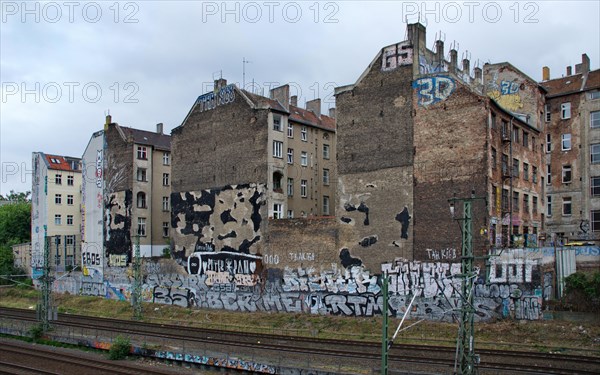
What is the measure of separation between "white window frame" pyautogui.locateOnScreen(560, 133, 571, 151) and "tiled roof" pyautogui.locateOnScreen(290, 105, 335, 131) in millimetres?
21672

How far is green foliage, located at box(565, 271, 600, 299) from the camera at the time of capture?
34250 millimetres

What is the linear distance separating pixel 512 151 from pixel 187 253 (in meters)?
28.1

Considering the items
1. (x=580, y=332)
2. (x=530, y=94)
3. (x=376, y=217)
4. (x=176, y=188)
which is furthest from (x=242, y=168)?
(x=580, y=332)

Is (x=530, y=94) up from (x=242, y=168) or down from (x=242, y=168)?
up

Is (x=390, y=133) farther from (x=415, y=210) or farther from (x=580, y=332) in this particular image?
(x=580, y=332)

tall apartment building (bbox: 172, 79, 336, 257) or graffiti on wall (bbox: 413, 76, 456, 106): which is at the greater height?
graffiti on wall (bbox: 413, 76, 456, 106)

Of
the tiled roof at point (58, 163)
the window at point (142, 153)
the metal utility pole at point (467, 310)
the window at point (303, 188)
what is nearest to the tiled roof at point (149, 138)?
the window at point (142, 153)

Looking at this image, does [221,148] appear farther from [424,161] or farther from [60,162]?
[60,162]

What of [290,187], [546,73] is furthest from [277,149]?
[546,73]

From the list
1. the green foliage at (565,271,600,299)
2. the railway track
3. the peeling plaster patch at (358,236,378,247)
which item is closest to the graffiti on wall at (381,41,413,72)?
the peeling plaster patch at (358,236,378,247)

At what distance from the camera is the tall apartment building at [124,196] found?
60.4m

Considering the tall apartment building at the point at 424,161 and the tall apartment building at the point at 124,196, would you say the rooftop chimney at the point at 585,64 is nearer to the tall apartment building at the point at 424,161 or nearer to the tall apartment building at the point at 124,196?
the tall apartment building at the point at 424,161

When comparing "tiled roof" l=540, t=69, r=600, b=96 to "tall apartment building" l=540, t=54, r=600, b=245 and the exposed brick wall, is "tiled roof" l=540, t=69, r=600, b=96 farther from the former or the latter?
the exposed brick wall

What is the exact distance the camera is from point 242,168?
49.0 metres
